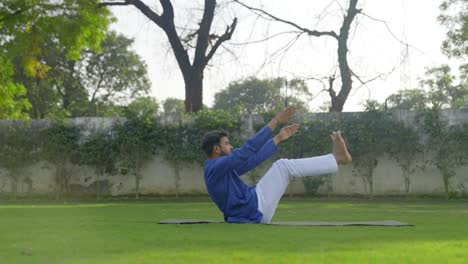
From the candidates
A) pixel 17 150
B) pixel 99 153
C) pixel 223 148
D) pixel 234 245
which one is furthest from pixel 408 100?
pixel 234 245

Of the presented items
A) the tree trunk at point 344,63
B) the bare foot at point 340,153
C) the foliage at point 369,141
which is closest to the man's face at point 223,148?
the bare foot at point 340,153

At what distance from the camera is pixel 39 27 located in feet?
50.6

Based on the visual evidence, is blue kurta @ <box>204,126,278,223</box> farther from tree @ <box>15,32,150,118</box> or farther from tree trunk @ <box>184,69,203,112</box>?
tree @ <box>15,32,150,118</box>

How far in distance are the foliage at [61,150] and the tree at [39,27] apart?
5.34 feet

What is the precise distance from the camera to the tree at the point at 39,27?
15188mm

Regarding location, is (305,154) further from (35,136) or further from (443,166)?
(35,136)

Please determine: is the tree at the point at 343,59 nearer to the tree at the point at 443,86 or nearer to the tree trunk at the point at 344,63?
the tree trunk at the point at 344,63

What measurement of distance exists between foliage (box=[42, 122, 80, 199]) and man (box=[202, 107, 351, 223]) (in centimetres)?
1056

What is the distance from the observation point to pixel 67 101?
31.9 meters

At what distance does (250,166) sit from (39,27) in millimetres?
11336

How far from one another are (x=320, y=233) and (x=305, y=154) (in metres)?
10.8

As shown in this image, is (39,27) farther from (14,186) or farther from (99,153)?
(14,186)

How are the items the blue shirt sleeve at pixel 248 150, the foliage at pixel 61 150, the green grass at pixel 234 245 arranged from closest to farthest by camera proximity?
the green grass at pixel 234 245
the blue shirt sleeve at pixel 248 150
the foliage at pixel 61 150

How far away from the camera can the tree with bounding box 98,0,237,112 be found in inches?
728
